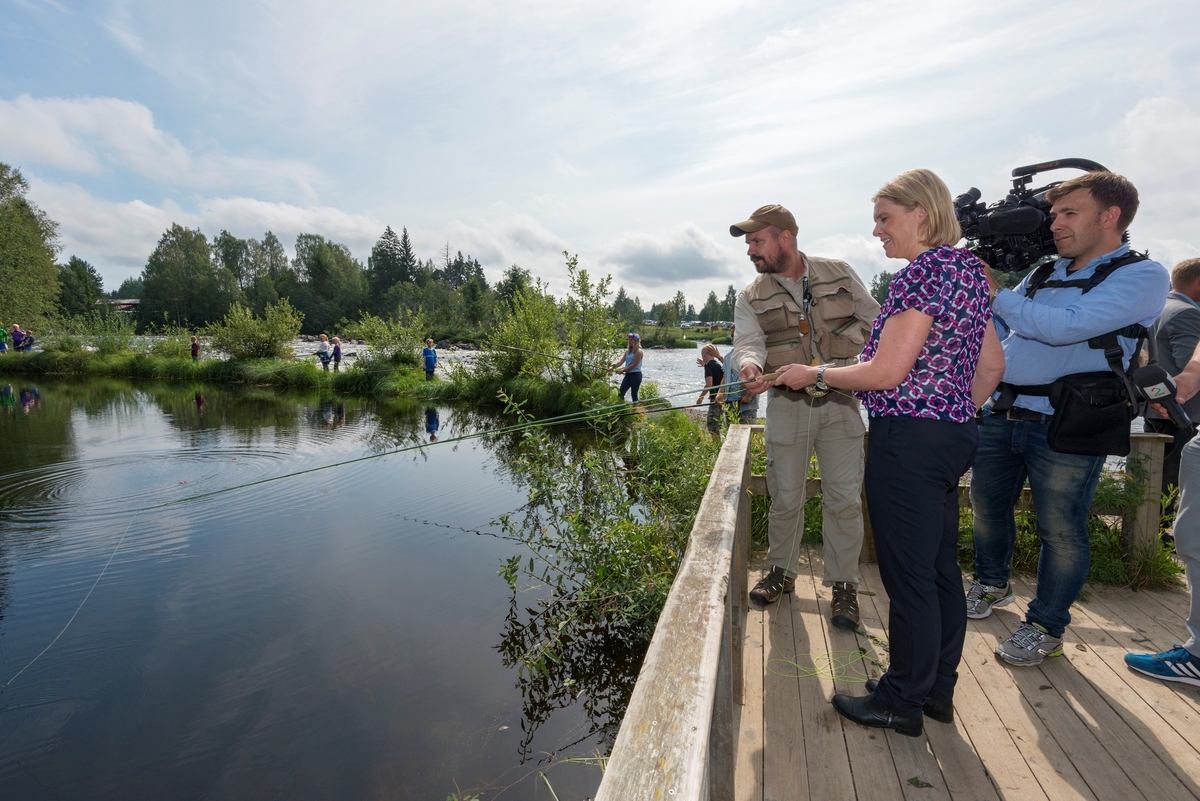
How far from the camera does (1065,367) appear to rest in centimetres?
232

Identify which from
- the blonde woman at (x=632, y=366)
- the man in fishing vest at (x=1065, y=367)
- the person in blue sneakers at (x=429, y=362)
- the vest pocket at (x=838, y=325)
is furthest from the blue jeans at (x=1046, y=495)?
the person in blue sneakers at (x=429, y=362)

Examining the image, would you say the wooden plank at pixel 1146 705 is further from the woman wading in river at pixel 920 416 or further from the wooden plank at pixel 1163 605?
the woman wading in river at pixel 920 416

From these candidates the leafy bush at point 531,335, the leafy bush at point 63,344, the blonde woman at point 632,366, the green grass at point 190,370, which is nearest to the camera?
the blonde woman at point 632,366

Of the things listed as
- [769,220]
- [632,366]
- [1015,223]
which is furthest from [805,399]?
[632,366]

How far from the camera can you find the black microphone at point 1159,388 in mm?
2129

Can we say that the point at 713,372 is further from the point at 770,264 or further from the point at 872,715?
the point at 872,715

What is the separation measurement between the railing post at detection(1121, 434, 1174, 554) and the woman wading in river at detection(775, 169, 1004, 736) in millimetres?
2086

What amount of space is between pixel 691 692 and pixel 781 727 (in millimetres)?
1239

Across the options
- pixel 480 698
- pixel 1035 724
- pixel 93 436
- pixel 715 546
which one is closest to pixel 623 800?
pixel 715 546

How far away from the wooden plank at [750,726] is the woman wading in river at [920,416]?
1.47 feet

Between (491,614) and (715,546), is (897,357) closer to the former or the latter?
(715,546)

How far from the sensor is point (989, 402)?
101 inches

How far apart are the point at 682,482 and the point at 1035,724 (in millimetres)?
2886

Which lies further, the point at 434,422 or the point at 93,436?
the point at 434,422
